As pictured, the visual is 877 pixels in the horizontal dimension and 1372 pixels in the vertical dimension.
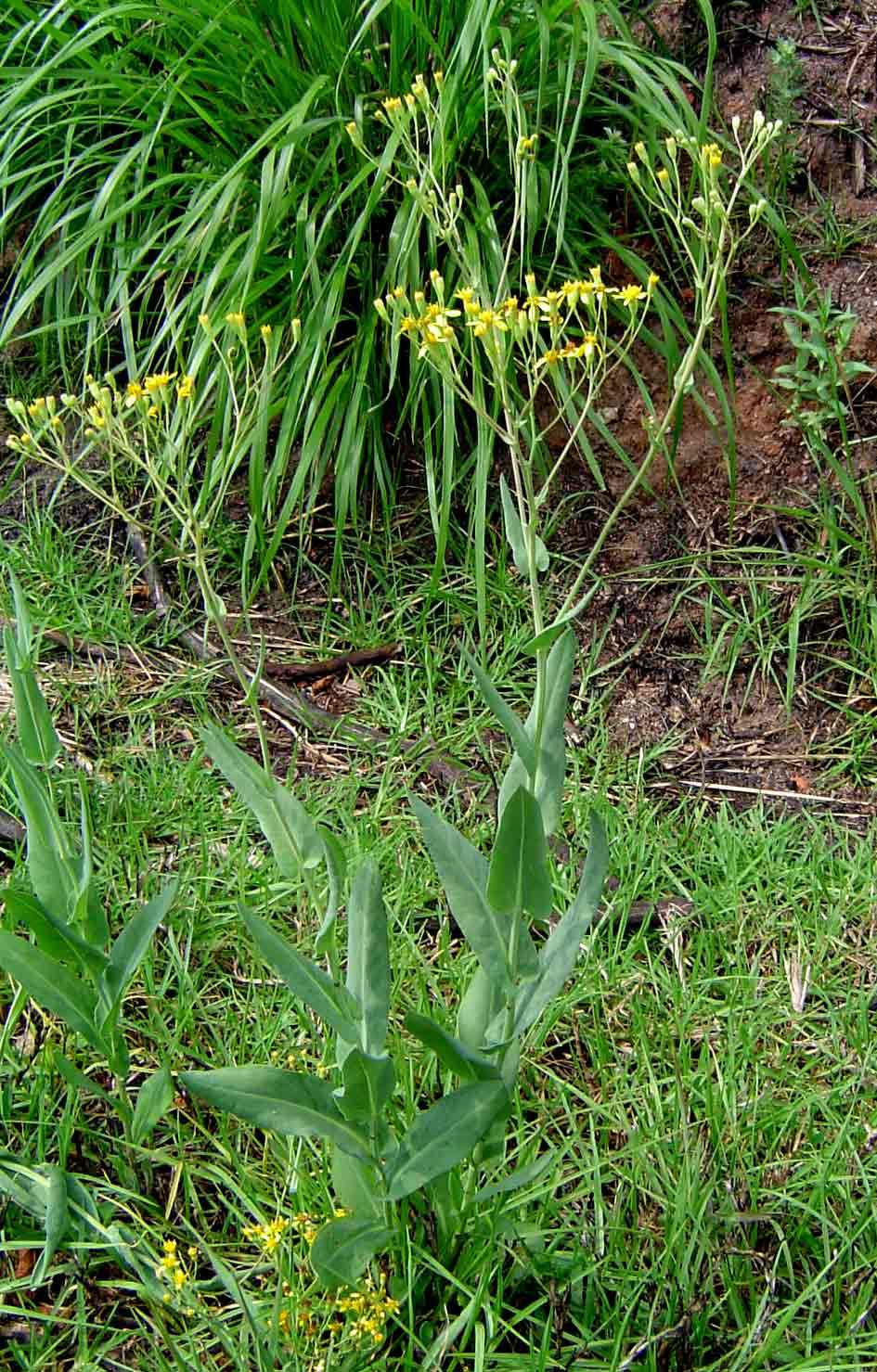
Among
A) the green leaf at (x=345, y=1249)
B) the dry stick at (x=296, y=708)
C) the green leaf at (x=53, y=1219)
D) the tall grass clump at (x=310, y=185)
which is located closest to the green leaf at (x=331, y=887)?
the green leaf at (x=345, y=1249)

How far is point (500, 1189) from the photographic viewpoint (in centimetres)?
119

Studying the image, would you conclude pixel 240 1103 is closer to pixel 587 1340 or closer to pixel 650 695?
pixel 587 1340

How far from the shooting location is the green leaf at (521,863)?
1.08 metres

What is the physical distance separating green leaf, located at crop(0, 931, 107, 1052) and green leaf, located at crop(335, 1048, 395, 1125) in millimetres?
331

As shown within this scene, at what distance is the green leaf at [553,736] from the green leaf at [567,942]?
51 mm

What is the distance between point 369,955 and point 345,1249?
26 centimetres

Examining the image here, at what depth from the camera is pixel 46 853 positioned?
4.44 feet

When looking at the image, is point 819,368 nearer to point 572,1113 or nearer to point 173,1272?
point 572,1113

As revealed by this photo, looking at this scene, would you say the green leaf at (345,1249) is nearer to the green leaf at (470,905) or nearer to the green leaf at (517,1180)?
the green leaf at (517,1180)

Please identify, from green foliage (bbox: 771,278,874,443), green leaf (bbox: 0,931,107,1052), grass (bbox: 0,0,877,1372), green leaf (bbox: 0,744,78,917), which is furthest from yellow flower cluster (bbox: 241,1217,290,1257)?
green foliage (bbox: 771,278,874,443)

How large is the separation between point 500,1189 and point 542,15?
179 centimetres

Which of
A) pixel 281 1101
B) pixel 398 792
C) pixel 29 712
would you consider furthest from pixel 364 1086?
pixel 398 792

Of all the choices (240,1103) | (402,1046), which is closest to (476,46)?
(402,1046)

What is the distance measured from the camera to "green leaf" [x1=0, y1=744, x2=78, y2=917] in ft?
4.41
